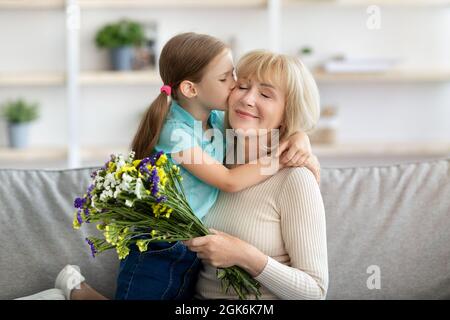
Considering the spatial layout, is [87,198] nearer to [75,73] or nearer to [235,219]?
[235,219]

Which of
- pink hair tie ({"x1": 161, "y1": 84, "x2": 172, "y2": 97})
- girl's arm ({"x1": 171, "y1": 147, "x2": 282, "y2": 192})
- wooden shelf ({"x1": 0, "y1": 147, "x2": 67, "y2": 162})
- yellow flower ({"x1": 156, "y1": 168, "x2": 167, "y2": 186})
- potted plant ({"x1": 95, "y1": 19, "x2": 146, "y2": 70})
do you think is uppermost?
potted plant ({"x1": 95, "y1": 19, "x2": 146, "y2": 70})

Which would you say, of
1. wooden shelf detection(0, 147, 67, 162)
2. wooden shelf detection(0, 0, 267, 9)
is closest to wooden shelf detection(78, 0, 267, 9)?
wooden shelf detection(0, 0, 267, 9)

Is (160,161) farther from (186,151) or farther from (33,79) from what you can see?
(33,79)

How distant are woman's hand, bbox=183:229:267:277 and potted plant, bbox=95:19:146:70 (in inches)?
116

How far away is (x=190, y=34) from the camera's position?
1664mm

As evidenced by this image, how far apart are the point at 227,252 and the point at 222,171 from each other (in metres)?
Result: 0.25

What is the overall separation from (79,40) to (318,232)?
10.9 ft

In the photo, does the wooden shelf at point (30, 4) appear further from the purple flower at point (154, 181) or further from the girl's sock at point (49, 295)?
the purple flower at point (154, 181)

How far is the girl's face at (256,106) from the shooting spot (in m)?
1.66

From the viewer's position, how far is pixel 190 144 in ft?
5.43

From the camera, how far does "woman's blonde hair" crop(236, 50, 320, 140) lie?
1653 mm

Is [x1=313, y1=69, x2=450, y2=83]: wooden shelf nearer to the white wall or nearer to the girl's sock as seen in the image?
the white wall

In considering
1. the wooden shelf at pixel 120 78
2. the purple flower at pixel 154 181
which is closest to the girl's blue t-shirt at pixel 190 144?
the purple flower at pixel 154 181

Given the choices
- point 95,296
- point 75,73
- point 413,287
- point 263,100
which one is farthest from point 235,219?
point 75,73
